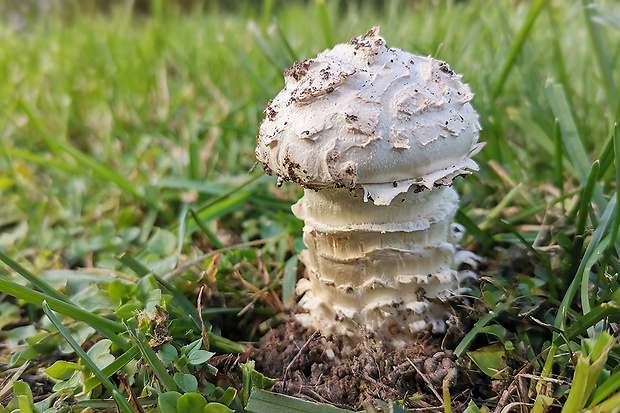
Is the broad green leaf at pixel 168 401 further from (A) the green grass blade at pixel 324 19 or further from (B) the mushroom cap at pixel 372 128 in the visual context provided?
(A) the green grass blade at pixel 324 19

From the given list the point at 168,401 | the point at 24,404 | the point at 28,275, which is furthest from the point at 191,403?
the point at 28,275

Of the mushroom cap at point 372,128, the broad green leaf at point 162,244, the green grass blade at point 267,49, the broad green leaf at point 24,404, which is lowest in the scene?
the broad green leaf at point 24,404

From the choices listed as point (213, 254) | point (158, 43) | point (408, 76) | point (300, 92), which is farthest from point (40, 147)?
point (408, 76)

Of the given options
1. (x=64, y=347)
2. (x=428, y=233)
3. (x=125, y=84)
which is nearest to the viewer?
(x=428, y=233)

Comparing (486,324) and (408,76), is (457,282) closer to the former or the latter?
(486,324)

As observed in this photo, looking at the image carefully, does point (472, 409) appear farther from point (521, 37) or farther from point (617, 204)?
point (521, 37)

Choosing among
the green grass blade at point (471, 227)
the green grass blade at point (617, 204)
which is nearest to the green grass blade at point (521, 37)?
the green grass blade at point (471, 227)
